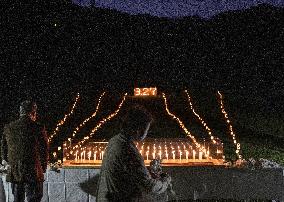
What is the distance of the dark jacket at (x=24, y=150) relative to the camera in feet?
16.3

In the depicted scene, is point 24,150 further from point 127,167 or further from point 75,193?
point 127,167

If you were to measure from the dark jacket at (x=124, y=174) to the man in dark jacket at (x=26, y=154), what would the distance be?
1.97 metres

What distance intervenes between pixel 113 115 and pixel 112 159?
12460 millimetres

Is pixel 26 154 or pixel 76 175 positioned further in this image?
pixel 76 175

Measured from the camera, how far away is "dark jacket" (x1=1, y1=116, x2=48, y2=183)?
16.3ft

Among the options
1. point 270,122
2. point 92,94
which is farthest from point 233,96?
point 92,94

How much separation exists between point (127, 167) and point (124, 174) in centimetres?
5

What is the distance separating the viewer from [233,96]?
20.8 m

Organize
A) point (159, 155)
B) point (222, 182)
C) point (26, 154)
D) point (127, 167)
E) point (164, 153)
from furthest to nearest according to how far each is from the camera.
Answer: point (164, 153) → point (159, 155) → point (222, 182) → point (26, 154) → point (127, 167)

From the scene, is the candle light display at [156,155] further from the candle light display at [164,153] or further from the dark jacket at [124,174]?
the dark jacket at [124,174]

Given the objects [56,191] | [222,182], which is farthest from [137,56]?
[222,182]

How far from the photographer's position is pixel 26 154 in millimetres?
4992

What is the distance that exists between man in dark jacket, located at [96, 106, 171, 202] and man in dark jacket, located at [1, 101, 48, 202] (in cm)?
192

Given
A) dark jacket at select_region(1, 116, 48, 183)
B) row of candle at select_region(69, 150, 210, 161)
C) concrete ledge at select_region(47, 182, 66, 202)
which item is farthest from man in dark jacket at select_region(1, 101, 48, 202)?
row of candle at select_region(69, 150, 210, 161)
